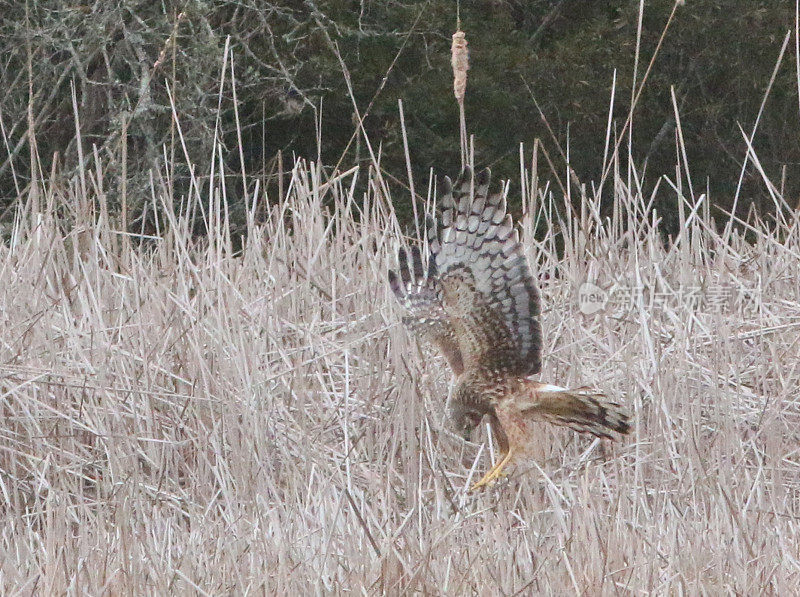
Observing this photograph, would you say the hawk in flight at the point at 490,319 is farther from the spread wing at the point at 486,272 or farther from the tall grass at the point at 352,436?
the tall grass at the point at 352,436

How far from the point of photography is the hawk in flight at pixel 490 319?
252 centimetres

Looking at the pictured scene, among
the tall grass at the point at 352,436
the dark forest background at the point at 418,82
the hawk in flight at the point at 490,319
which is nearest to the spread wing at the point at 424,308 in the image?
the hawk in flight at the point at 490,319

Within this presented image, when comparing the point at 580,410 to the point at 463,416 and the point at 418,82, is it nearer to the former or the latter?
the point at 463,416

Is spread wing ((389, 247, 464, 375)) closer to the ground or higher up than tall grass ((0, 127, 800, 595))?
higher up

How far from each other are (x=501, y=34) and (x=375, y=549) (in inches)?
259

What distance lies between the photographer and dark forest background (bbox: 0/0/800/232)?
7.16m

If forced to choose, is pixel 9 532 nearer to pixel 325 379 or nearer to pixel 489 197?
pixel 325 379

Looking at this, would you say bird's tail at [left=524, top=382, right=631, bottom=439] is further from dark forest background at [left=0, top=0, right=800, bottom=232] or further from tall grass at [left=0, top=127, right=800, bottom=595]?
dark forest background at [left=0, top=0, right=800, bottom=232]

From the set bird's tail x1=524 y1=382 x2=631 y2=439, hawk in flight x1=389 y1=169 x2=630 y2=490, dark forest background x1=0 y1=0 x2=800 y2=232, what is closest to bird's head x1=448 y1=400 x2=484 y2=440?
hawk in flight x1=389 y1=169 x2=630 y2=490

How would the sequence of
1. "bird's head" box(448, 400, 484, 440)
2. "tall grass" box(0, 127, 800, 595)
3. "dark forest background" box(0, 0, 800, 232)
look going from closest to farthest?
"tall grass" box(0, 127, 800, 595), "bird's head" box(448, 400, 484, 440), "dark forest background" box(0, 0, 800, 232)

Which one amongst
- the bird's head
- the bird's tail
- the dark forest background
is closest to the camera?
the bird's tail

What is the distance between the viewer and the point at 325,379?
3076 mm

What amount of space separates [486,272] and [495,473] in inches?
14.8

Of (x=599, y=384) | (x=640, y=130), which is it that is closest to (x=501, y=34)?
(x=640, y=130)
